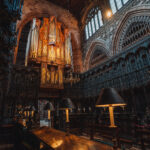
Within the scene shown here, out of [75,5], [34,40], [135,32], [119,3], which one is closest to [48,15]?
[75,5]

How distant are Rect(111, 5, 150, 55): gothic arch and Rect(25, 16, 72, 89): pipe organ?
5586 millimetres

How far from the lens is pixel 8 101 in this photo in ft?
30.9

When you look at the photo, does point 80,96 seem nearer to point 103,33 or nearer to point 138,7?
point 103,33

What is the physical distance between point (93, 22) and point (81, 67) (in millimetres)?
6595

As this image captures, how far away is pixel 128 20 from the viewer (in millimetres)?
10273

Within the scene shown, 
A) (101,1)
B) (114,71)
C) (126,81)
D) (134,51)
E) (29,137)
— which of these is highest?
(101,1)

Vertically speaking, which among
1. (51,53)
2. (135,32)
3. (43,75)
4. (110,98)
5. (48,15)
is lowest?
(110,98)

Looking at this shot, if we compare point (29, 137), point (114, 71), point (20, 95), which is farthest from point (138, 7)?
point (20, 95)

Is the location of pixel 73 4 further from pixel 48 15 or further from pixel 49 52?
pixel 49 52

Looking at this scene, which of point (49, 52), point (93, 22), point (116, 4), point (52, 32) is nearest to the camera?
point (116, 4)

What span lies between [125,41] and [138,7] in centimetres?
287

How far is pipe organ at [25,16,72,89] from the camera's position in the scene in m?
11.3

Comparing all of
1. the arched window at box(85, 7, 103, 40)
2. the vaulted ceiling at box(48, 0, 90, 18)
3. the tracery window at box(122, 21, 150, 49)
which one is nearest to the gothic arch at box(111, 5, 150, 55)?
the tracery window at box(122, 21, 150, 49)

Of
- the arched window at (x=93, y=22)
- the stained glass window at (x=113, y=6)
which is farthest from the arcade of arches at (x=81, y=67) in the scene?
the stained glass window at (x=113, y=6)
